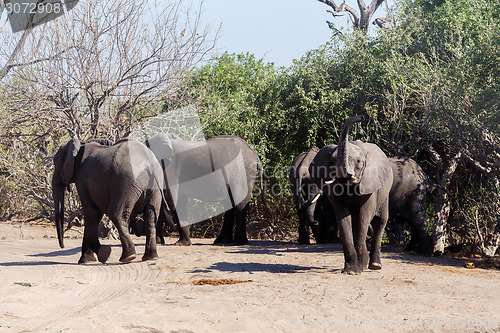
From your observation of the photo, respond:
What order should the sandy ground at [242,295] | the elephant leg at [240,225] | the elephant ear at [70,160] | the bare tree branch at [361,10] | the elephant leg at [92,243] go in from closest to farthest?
the sandy ground at [242,295]
the elephant ear at [70,160]
the elephant leg at [92,243]
the elephant leg at [240,225]
the bare tree branch at [361,10]

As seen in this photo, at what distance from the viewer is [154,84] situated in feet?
43.8

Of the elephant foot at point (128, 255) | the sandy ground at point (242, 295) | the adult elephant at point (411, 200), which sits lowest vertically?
the sandy ground at point (242, 295)

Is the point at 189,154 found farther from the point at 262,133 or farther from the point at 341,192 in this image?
the point at 341,192

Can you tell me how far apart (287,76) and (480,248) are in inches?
241

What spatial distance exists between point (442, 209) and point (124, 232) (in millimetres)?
5931

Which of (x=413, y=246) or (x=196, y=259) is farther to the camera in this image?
(x=413, y=246)

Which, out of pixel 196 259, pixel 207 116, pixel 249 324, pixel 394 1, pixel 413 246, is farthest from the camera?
pixel 394 1

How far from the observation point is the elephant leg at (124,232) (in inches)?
354

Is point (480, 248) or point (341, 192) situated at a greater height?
point (341, 192)

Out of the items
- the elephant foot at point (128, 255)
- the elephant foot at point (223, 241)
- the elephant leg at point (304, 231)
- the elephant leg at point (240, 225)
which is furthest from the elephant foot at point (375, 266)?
→ the elephant foot at point (223, 241)

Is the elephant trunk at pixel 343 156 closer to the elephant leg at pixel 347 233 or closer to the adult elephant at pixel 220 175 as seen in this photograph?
the elephant leg at pixel 347 233

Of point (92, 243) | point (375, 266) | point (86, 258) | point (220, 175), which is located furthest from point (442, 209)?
point (86, 258)

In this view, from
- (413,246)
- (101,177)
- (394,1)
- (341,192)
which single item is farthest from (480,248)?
(394,1)

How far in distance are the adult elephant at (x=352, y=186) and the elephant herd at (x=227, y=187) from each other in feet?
0.04
